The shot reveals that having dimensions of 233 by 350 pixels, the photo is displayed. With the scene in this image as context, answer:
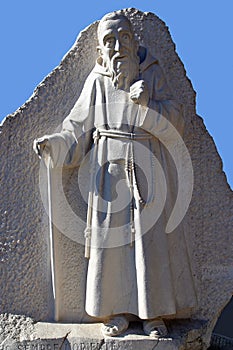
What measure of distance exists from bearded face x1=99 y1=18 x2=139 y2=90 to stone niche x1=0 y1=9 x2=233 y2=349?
0.26m

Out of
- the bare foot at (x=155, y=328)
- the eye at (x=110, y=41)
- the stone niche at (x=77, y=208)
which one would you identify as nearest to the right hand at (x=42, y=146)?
the stone niche at (x=77, y=208)

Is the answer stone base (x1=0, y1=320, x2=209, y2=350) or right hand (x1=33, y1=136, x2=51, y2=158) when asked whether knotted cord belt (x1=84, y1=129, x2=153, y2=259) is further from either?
stone base (x1=0, y1=320, x2=209, y2=350)

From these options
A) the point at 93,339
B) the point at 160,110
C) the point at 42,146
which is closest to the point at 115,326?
the point at 93,339

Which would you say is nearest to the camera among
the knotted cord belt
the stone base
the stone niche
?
the stone base

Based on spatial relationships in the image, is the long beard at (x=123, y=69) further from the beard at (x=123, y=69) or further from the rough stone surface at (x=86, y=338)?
the rough stone surface at (x=86, y=338)

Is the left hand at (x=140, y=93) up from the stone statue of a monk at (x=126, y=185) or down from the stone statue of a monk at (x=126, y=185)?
up

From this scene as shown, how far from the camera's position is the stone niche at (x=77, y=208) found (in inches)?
167

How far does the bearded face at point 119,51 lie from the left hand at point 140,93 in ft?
0.30

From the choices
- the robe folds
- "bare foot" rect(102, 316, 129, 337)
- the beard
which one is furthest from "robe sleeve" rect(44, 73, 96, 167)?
"bare foot" rect(102, 316, 129, 337)

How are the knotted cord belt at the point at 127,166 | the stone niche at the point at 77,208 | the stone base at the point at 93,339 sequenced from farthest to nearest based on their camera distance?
1. the stone niche at the point at 77,208
2. the knotted cord belt at the point at 127,166
3. the stone base at the point at 93,339

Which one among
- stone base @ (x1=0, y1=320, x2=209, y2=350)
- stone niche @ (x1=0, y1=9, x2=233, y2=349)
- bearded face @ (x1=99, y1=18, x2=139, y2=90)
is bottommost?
stone base @ (x1=0, y1=320, x2=209, y2=350)

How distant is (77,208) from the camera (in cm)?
427

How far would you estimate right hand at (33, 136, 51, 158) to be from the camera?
13.4 feet

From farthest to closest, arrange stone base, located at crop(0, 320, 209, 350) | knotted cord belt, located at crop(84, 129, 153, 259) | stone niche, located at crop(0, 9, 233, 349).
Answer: stone niche, located at crop(0, 9, 233, 349), knotted cord belt, located at crop(84, 129, 153, 259), stone base, located at crop(0, 320, 209, 350)
